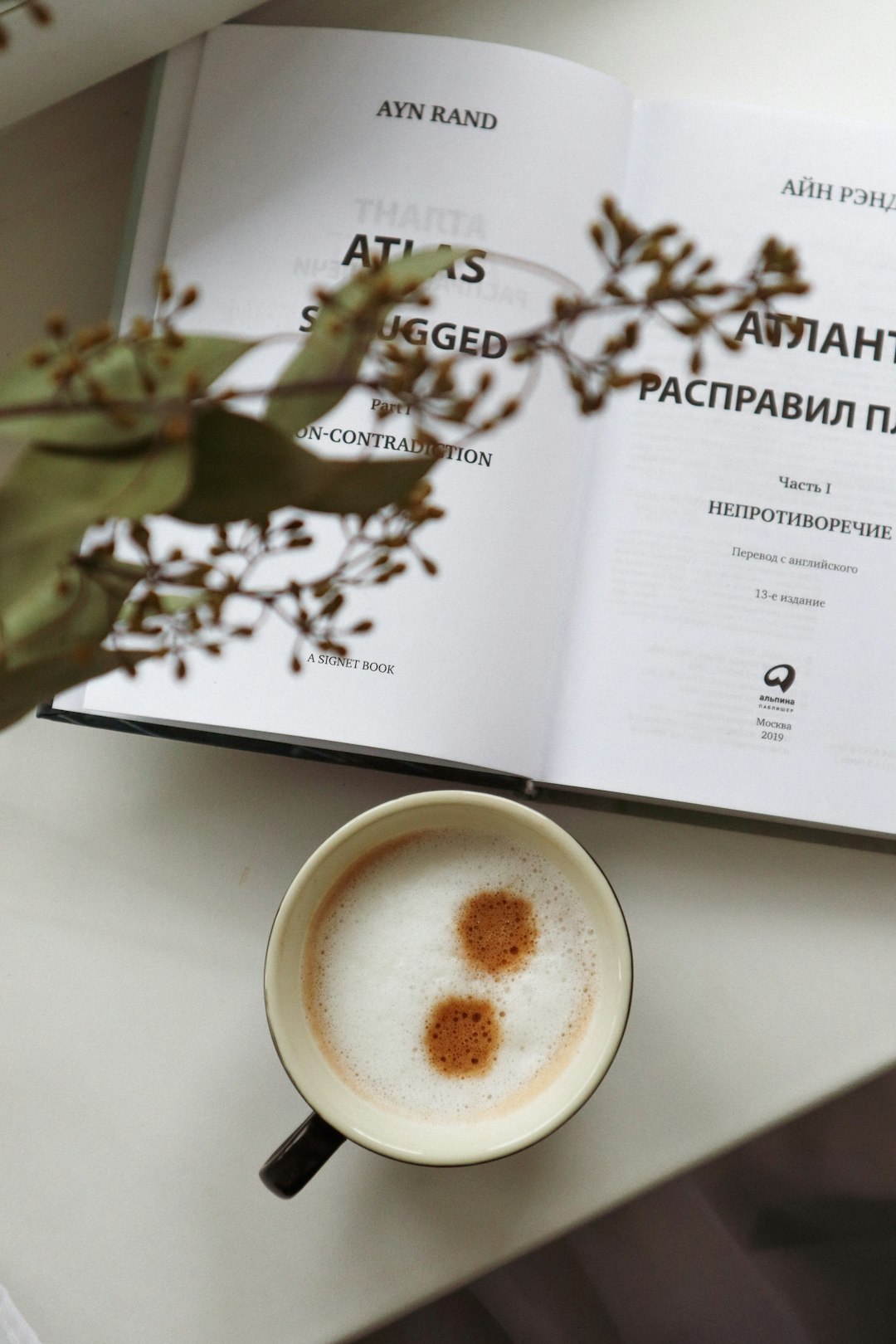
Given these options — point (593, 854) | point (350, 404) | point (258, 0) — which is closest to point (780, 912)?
point (593, 854)

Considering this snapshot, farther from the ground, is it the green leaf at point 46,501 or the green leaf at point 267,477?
the green leaf at point 267,477

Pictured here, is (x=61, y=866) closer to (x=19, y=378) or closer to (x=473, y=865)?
(x=473, y=865)

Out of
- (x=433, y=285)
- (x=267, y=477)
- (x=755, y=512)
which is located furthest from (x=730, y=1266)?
(x=267, y=477)

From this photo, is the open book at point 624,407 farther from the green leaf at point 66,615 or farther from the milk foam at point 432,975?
the green leaf at point 66,615

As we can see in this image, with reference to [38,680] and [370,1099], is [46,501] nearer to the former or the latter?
[38,680]

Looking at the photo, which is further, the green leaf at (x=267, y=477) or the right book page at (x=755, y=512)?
the right book page at (x=755, y=512)

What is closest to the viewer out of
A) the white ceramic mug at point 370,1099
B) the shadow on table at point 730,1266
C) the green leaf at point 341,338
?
the green leaf at point 341,338

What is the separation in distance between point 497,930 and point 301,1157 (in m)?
0.15

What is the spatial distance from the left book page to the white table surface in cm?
6

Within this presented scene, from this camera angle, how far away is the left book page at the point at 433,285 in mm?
635

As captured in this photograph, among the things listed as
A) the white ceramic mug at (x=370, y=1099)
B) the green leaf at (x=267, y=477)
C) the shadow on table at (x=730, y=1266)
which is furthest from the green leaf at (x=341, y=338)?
the shadow on table at (x=730, y=1266)

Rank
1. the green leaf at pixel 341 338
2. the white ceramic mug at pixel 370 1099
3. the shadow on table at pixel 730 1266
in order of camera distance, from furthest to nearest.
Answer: the shadow on table at pixel 730 1266, the white ceramic mug at pixel 370 1099, the green leaf at pixel 341 338

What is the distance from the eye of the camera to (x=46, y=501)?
26 cm

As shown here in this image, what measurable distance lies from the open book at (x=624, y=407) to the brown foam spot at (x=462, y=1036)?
128mm
